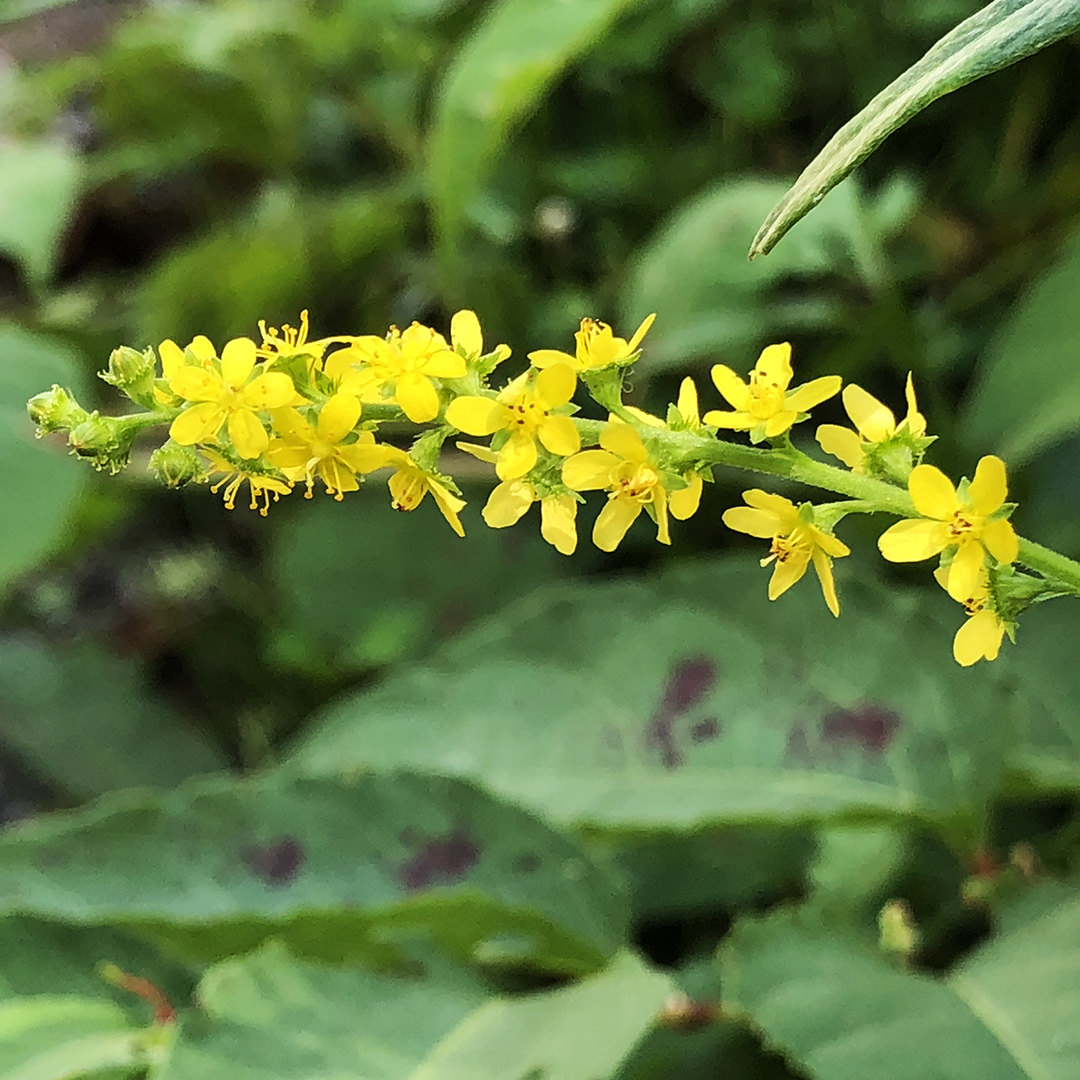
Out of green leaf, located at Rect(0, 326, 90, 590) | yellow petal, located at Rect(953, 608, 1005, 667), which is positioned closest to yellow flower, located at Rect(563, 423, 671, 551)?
yellow petal, located at Rect(953, 608, 1005, 667)

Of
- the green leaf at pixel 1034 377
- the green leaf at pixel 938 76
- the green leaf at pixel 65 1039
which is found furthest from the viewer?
the green leaf at pixel 1034 377

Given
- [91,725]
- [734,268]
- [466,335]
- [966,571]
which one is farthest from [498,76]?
[91,725]

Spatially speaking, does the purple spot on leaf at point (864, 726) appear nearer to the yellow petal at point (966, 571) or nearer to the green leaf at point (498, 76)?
the yellow petal at point (966, 571)

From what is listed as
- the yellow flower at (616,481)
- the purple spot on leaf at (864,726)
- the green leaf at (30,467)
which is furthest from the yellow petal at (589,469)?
the green leaf at (30,467)

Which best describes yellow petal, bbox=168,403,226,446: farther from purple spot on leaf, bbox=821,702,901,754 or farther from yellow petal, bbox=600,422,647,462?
purple spot on leaf, bbox=821,702,901,754

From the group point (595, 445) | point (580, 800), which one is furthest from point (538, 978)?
point (595, 445)

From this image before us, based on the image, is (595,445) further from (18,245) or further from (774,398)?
(18,245)
